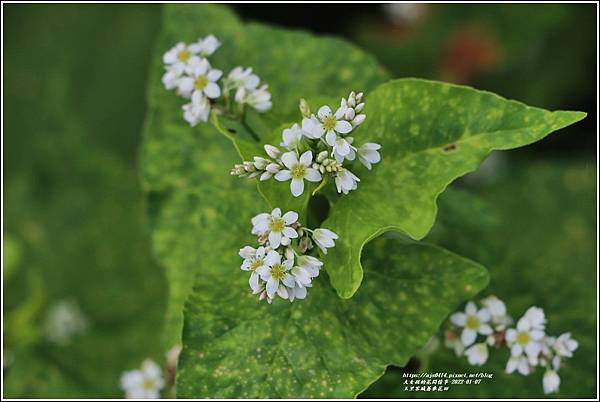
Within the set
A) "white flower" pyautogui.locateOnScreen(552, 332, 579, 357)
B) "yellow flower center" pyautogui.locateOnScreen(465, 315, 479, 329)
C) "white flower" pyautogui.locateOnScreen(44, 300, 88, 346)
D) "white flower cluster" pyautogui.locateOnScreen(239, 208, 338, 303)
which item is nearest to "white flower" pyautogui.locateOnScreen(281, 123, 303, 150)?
"white flower cluster" pyautogui.locateOnScreen(239, 208, 338, 303)

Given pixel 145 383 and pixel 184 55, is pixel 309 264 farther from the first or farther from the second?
pixel 145 383

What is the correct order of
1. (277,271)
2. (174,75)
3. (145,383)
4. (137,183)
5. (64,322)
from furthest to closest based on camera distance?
(137,183) < (64,322) < (145,383) < (174,75) < (277,271)

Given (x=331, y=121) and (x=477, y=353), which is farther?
(x=477, y=353)

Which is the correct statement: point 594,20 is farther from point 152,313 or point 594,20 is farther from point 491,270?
point 152,313

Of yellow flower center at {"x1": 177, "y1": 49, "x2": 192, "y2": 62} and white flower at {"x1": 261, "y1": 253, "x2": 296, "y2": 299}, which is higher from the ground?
yellow flower center at {"x1": 177, "y1": 49, "x2": 192, "y2": 62}

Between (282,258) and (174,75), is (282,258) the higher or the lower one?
the lower one

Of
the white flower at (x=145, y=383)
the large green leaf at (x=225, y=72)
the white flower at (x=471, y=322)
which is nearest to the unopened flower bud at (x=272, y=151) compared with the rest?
the large green leaf at (x=225, y=72)

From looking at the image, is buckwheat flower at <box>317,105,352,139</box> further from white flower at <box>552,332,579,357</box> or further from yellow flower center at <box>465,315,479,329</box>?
white flower at <box>552,332,579,357</box>

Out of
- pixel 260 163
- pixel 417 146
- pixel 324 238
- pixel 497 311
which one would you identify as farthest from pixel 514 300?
pixel 260 163
